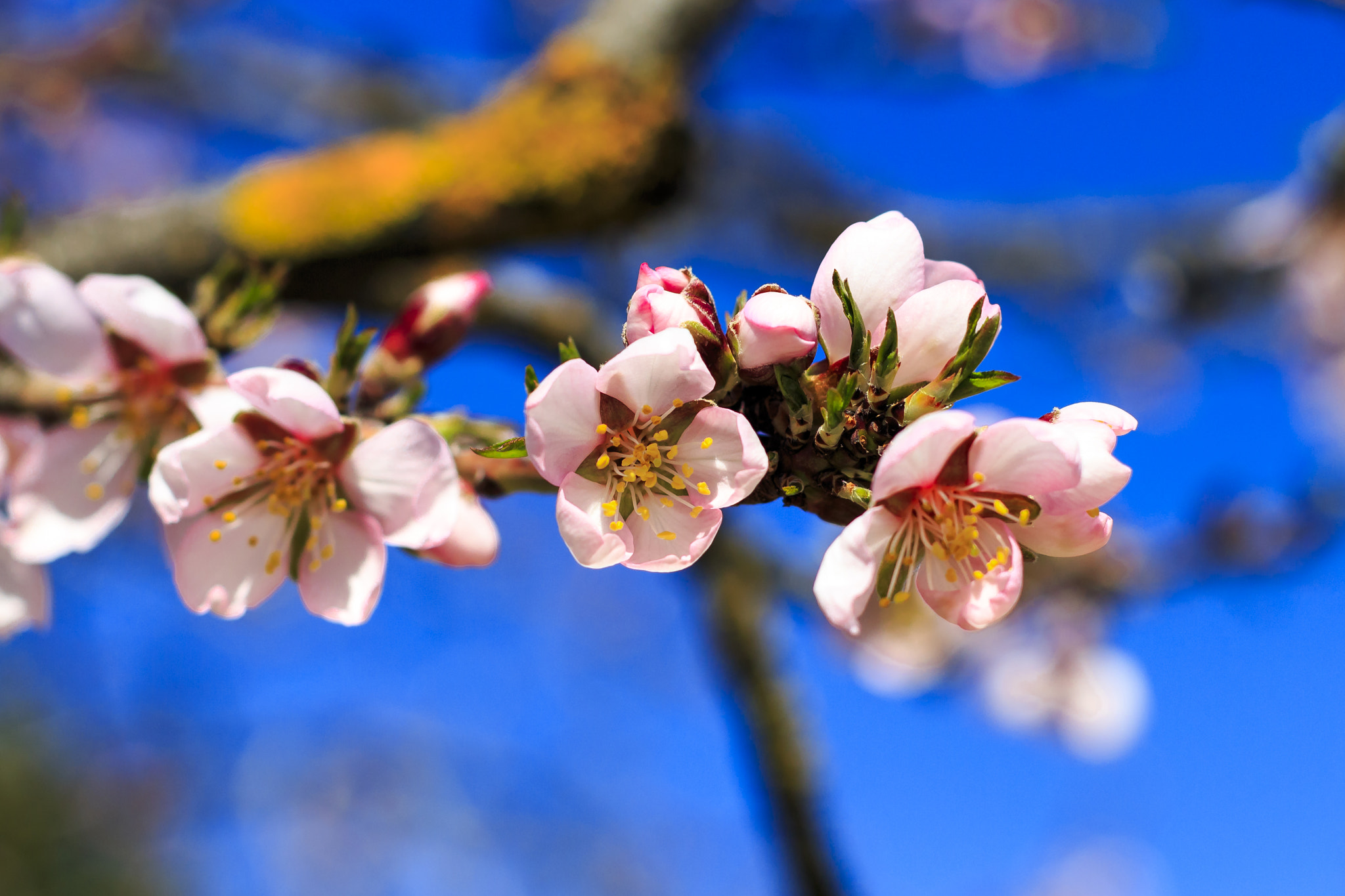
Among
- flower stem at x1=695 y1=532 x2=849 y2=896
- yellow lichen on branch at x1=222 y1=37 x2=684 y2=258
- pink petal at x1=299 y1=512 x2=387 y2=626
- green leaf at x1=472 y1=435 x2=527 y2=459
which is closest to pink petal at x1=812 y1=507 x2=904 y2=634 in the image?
green leaf at x1=472 y1=435 x2=527 y2=459

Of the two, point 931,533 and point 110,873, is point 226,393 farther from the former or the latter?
point 110,873

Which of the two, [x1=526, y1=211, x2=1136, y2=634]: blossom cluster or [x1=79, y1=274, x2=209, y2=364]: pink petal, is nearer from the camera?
[x1=526, y1=211, x2=1136, y2=634]: blossom cluster

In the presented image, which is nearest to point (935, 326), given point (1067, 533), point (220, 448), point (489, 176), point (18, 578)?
point (1067, 533)

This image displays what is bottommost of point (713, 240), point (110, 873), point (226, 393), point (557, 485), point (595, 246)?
point (110, 873)

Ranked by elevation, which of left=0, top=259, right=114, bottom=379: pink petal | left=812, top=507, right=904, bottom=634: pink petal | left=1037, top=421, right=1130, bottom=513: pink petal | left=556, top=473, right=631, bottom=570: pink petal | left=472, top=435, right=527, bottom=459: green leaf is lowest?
left=0, top=259, right=114, bottom=379: pink petal

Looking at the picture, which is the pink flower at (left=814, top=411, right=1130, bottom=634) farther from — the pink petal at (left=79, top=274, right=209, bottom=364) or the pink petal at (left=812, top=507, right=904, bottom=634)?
the pink petal at (left=79, top=274, right=209, bottom=364)

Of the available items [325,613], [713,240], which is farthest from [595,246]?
[325,613]
